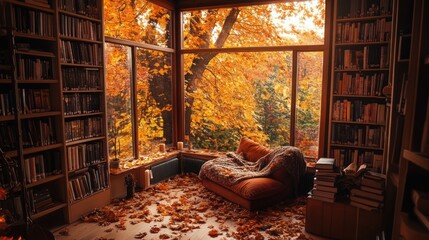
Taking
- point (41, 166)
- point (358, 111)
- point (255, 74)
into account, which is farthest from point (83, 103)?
point (358, 111)

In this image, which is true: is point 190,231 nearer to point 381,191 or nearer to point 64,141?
point 64,141

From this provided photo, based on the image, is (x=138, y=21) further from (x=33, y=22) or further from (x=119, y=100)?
(x=33, y=22)

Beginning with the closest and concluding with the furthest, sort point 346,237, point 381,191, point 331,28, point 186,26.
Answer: point 381,191 < point 346,237 < point 331,28 < point 186,26

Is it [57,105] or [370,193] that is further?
[57,105]

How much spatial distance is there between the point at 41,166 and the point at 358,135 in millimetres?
3932

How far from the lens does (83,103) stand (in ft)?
12.0

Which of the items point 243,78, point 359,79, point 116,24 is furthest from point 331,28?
point 116,24

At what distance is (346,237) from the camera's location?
3074mm

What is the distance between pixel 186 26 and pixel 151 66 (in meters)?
1.06

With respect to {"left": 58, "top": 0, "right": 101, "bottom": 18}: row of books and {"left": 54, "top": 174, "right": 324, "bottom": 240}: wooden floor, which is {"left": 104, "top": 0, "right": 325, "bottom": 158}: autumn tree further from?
{"left": 54, "top": 174, "right": 324, "bottom": 240}: wooden floor

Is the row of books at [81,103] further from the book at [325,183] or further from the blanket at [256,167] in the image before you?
the book at [325,183]

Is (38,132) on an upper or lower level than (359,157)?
upper

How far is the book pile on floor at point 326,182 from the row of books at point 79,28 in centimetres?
305

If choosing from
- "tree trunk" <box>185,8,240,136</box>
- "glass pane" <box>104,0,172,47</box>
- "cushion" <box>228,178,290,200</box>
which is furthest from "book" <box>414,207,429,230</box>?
"tree trunk" <box>185,8,240,136</box>
